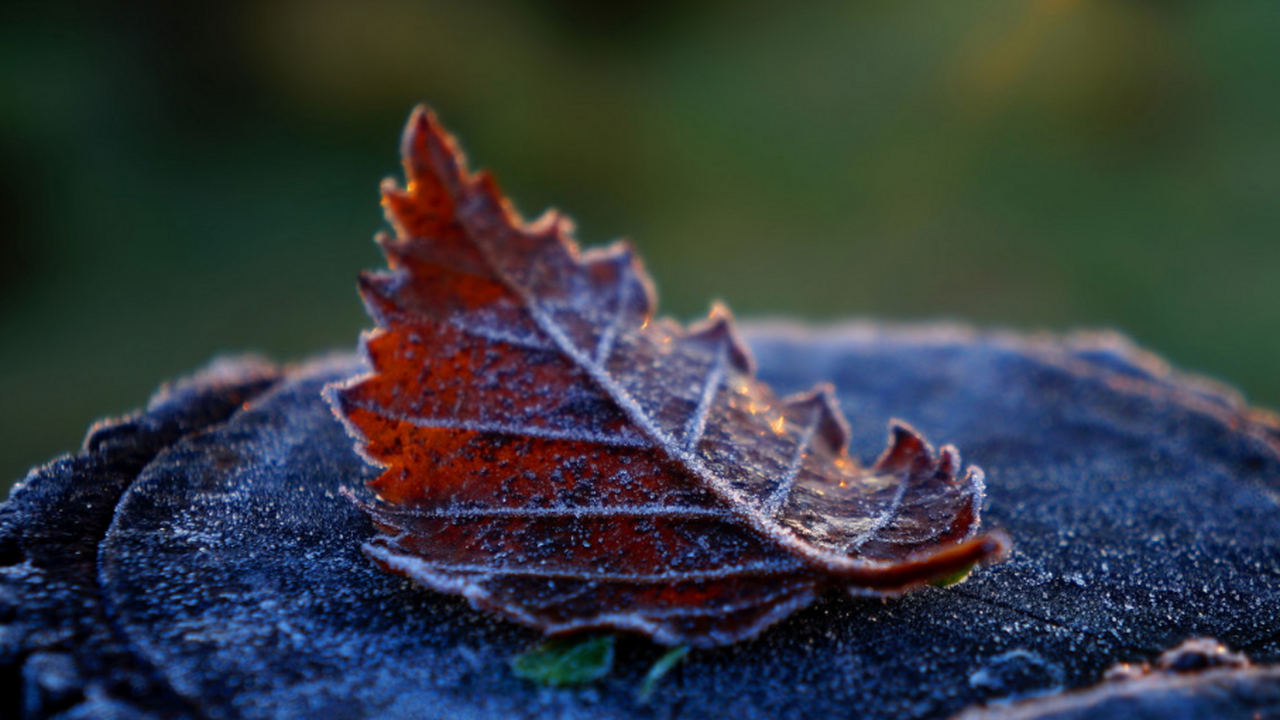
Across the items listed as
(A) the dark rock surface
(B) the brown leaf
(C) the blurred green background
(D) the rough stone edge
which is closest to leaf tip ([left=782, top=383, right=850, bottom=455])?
(B) the brown leaf

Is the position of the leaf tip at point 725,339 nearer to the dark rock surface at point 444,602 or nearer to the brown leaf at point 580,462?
the brown leaf at point 580,462

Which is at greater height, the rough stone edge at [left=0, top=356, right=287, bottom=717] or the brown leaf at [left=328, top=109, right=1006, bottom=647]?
the brown leaf at [left=328, top=109, right=1006, bottom=647]

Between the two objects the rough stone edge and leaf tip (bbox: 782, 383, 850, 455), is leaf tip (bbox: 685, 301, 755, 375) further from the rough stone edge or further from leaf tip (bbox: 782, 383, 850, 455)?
the rough stone edge

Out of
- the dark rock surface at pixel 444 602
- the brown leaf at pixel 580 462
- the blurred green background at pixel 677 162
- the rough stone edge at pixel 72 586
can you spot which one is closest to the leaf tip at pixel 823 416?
the brown leaf at pixel 580 462

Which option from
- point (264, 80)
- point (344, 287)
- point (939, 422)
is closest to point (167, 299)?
point (344, 287)

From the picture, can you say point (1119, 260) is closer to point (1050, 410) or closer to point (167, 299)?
point (1050, 410)

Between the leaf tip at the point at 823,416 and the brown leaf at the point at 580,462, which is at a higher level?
the leaf tip at the point at 823,416
